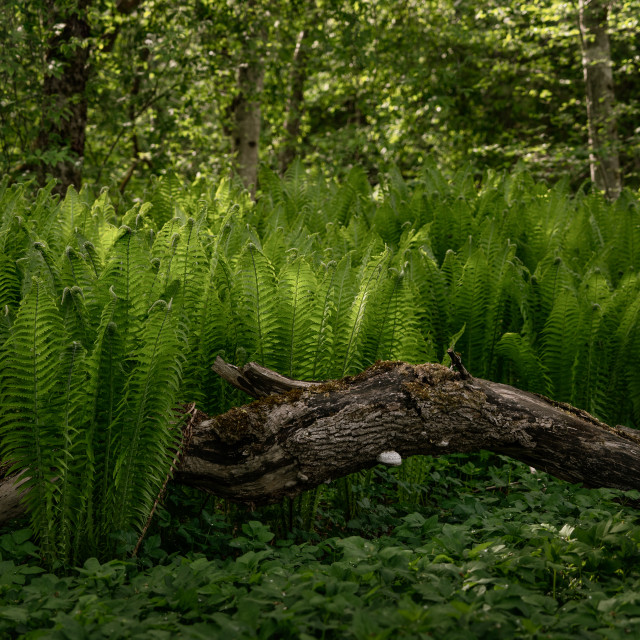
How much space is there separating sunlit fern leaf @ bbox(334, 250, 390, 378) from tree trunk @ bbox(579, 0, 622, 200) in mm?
6370

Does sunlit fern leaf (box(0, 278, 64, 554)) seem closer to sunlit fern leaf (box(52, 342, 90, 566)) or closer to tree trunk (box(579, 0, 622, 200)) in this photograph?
sunlit fern leaf (box(52, 342, 90, 566))

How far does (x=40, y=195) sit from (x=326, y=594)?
3163mm

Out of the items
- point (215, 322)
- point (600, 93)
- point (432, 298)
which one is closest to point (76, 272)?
point (215, 322)

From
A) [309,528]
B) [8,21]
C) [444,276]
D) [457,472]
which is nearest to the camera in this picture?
[309,528]

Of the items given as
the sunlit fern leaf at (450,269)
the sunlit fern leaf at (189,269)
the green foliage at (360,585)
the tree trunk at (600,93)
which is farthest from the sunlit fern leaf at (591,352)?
the tree trunk at (600,93)

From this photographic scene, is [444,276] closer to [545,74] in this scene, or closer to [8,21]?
[8,21]

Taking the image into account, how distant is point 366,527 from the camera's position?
8.23 feet

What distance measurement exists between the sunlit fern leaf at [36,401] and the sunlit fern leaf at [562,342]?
2.22 m

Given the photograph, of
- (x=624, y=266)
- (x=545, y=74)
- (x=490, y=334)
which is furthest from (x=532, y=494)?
(x=545, y=74)

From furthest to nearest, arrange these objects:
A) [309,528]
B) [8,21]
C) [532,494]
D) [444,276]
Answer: [8,21]
[444,276]
[532,494]
[309,528]

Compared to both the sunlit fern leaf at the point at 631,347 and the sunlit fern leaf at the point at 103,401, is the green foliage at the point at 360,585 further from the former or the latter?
the sunlit fern leaf at the point at 631,347

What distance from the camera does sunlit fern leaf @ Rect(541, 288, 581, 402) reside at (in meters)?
3.13

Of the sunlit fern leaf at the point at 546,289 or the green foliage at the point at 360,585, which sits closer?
the green foliage at the point at 360,585

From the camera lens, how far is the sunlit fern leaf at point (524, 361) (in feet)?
9.87
